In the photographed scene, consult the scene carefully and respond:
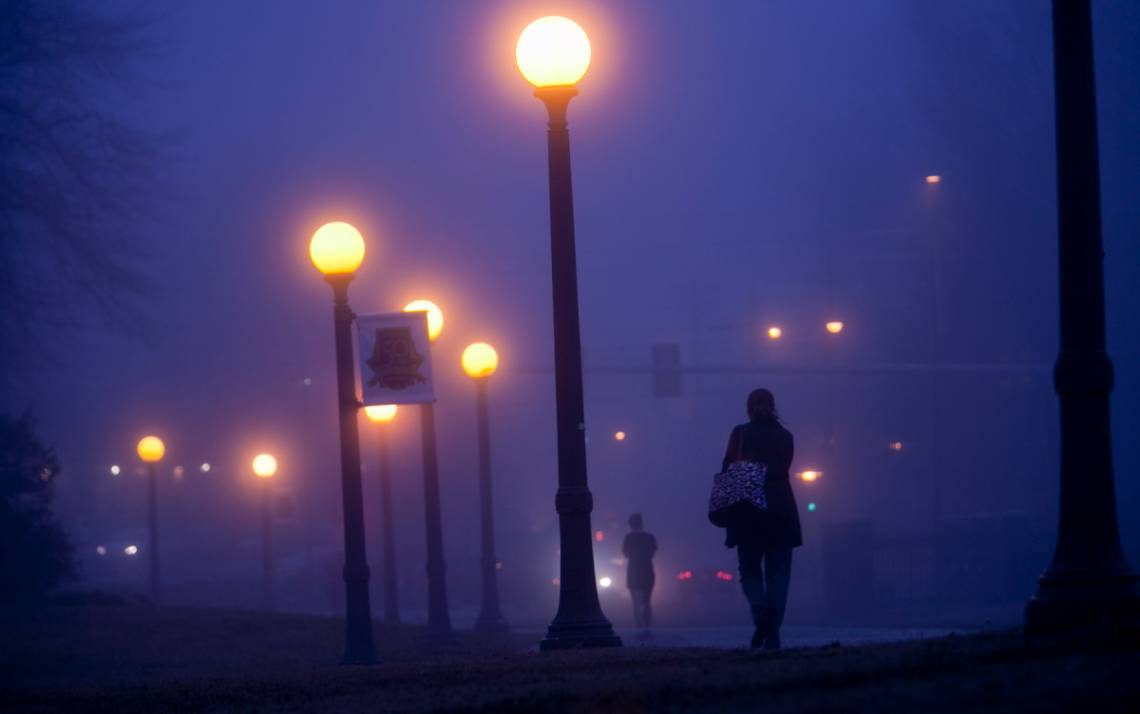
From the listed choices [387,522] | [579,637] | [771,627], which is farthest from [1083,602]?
[387,522]

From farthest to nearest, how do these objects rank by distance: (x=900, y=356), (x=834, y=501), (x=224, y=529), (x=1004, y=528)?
(x=224, y=529) < (x=900, y=356) < (x=834, y=501) < (x=1004, y=528)

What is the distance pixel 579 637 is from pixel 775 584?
89.2 inches

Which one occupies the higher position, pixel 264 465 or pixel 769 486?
pixel 769 486

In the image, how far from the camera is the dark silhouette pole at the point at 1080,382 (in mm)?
8875

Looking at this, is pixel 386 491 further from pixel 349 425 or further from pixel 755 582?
pixel 755 582

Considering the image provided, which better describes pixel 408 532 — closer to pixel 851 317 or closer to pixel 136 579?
pixel 136 579

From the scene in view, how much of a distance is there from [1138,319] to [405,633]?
37.8m

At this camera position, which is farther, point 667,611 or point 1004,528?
point 1004,528

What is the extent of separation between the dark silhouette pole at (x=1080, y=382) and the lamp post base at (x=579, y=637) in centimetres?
440

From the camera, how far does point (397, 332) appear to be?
16062mm

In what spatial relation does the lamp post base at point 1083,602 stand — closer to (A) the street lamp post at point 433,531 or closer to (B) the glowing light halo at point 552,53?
(B) the glowing light halo at point 552,53

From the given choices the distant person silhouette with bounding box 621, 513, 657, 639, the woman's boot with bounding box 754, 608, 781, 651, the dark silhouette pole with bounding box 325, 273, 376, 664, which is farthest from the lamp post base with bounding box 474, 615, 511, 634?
the woman's boot with bounding box 754, 608, 781, 651

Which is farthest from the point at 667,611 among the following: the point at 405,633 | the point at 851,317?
the point at 851,317

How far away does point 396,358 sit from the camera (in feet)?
52.5
